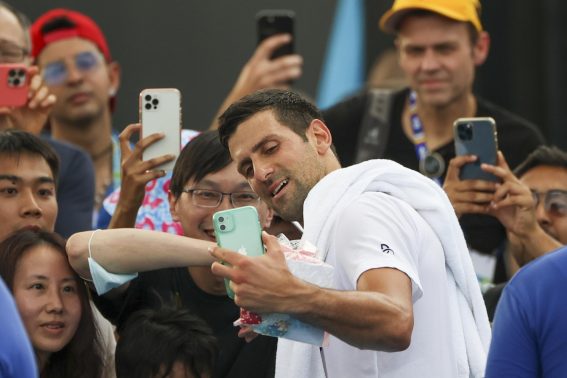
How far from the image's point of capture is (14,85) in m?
6.16

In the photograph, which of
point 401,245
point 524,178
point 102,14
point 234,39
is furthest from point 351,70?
point 401,245

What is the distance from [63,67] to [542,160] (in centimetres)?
233

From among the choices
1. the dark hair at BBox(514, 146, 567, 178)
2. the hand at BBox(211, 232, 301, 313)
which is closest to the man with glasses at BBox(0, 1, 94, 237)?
the dark hair at BBox(514, 146, 567, 178)

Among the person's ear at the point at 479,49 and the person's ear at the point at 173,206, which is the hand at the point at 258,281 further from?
the person's ear at the point at 479,49

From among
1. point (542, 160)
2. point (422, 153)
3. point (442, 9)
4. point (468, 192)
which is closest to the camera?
point (468, 192)

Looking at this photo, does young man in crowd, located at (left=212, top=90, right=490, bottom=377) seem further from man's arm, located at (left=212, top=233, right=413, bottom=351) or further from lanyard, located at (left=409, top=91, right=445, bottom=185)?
lanyard, located at (left=409, top=91, right=445, bottom=185)

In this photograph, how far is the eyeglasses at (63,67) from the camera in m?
7.22

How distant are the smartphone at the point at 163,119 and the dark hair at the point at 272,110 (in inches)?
30.9

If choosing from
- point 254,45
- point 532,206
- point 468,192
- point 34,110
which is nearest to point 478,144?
point 468,192

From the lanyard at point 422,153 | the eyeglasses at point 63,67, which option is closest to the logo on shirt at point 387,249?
the lanyard at point 422,153

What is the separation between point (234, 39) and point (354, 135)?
257 centimetres

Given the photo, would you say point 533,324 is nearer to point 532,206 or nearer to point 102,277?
point 102,277

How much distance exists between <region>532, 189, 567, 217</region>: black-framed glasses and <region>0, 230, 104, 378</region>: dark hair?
1922mm

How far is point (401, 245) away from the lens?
418cm
